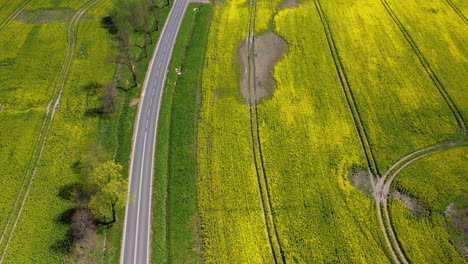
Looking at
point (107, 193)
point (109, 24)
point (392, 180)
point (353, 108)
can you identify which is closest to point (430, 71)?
point (353, 108)

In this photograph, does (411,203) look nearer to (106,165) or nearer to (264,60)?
(264,60)

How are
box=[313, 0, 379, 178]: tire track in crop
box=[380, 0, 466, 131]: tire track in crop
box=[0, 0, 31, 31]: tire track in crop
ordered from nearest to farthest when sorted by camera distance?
1. box=[313, 0, 379, 178]: tire track in crop
2. box=[380, 0, 466, 131]: tire track in crop
3. box=[0, 0, 31, 31]: tire track in crop

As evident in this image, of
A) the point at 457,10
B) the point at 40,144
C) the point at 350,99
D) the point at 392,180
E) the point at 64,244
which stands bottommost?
the point at 392,180

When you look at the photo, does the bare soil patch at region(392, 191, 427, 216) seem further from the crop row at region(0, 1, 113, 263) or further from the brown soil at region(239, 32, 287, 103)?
the crop row at region(0, 1, 113, 263)

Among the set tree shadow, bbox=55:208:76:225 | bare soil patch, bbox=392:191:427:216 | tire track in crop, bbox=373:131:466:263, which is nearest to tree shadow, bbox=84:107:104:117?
tree shadow, bbox=55:208:76:225

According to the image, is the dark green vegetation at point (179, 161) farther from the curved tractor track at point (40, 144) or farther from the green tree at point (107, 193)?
the curved tractor track at point (40, 144)
